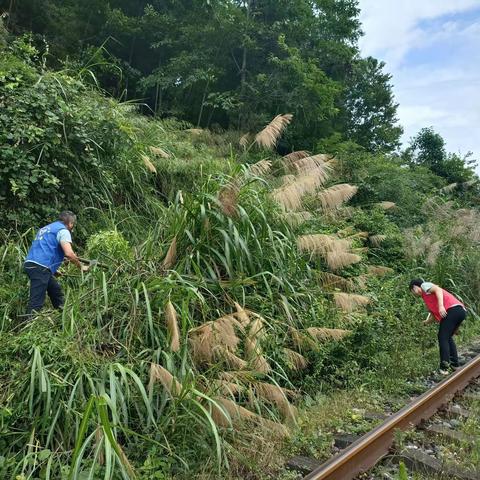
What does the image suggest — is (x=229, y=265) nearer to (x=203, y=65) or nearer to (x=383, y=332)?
(x=383, y=332)

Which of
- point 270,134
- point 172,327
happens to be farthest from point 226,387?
point 270,134

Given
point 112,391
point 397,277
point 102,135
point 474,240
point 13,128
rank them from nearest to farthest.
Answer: point 112,391, point 13,128, point 102,135, point 397,277, point 474,240

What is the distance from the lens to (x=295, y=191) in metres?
7.34

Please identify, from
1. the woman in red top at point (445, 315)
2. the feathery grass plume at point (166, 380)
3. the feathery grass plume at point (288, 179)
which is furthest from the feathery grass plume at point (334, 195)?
the feathery grass plume at point (166, 380)

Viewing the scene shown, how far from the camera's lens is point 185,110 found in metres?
16.3

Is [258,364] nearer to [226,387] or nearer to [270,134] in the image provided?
[226,387]

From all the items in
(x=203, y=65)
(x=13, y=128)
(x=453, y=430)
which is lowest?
(x=453, y=430)

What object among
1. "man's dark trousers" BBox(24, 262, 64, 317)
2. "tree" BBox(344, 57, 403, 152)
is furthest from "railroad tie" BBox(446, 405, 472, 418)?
"tree" BBox(344, 57, 403, 152)

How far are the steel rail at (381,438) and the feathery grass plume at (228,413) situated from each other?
84 centimetres

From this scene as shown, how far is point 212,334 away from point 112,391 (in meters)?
1.09

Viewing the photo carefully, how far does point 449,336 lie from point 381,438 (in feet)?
10.9

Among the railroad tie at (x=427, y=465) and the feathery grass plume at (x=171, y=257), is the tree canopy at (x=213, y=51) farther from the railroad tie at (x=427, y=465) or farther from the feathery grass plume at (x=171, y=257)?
the railroad tie at (x=427, y=465)

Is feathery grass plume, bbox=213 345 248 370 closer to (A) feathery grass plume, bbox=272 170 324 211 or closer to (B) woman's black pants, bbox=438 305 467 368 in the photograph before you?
(A) feathery grass plume, bbox=272 170 324 211

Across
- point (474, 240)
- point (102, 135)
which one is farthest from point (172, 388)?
point (474, 240)
